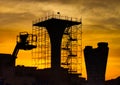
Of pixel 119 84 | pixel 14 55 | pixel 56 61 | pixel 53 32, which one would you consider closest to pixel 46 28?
pixel 53 32

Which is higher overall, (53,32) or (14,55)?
(53,32)

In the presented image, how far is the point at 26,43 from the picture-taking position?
387 feet

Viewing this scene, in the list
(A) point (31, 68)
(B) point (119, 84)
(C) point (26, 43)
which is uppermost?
(C) point (26, 43)

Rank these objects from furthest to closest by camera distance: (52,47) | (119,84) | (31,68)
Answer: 1. (119,84)
2. (52,47)
3. (31,68)

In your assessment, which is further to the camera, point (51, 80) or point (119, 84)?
point (119, 84)

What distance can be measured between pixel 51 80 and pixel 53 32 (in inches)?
741

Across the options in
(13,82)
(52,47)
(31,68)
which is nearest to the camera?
(13,82)

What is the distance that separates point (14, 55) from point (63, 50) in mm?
21853

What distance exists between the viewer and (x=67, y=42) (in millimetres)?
135500

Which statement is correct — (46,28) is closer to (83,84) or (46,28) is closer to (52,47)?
(52,47)

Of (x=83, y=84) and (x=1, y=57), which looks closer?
(x=1, y=57)

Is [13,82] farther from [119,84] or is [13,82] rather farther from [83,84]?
[119,84]

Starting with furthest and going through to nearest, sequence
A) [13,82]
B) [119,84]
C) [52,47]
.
A: [119,84], [52,47], [13,82]

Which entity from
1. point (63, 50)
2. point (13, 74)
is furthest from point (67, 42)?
point (13, 74)
